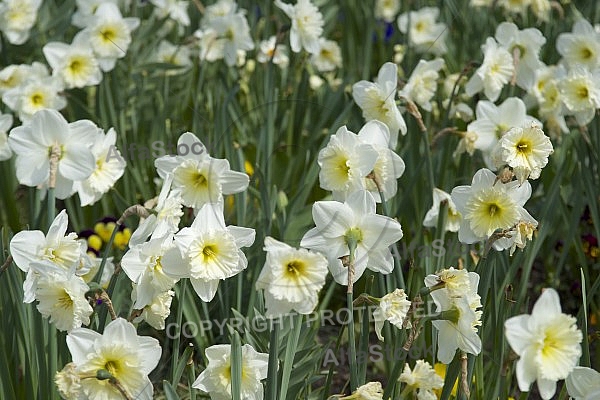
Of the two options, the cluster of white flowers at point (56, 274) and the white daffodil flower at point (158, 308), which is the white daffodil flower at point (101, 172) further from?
the white daffodil flower at point (158, 308)

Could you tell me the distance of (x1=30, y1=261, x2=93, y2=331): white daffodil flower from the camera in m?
1.47

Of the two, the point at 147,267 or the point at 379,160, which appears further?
the point at 379,160

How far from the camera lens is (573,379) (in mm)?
1434

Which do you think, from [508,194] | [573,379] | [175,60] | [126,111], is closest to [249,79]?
[175,60]

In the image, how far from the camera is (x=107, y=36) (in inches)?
115

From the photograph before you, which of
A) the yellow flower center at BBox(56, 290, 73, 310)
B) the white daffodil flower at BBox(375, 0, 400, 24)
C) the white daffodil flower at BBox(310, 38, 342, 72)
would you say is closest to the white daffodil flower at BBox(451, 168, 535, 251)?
the yellow flower center at BBox(56, 290, 73, 310)

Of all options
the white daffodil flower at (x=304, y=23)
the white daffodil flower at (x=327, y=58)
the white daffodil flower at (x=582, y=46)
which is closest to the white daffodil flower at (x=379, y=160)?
the white daffodil flower at (x=304, y=23)

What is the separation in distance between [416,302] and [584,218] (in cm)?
160

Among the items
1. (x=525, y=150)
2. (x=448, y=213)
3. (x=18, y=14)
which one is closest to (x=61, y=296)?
(x=525, y=150)

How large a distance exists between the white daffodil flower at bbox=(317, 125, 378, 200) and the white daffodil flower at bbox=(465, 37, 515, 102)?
0.87m

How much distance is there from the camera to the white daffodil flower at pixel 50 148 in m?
1.88

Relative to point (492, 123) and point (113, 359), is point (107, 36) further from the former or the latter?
point (113, 359)

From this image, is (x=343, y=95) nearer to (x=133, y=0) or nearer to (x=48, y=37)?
(x=133, y=0)

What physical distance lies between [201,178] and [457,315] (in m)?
0.63
